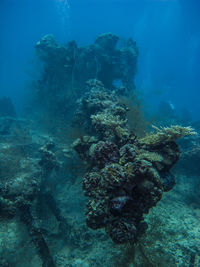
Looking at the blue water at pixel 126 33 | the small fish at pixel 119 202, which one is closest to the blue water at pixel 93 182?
the small fish at pixel 119 202

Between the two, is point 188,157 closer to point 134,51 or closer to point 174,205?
point 174,205

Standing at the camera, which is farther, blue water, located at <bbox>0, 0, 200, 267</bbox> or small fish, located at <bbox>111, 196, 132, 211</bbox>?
blue water, located at <bbox>0, 0, 200, 267</bbox>

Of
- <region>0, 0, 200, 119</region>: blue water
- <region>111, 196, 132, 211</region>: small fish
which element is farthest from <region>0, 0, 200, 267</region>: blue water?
<region>0, 0, 200, 119</region>: blue water

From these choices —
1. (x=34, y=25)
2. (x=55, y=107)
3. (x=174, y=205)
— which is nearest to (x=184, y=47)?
(x=34, y=25)

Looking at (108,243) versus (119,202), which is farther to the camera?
(108,243)

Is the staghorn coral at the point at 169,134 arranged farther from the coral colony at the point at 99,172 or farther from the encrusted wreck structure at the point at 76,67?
the encrusted wreck structure at the point at 76,67

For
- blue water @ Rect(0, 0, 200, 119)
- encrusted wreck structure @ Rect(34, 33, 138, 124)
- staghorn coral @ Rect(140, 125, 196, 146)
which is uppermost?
blue water @ Rect(0, 0, 200, 119)

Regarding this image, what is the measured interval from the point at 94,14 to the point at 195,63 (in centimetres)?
6281

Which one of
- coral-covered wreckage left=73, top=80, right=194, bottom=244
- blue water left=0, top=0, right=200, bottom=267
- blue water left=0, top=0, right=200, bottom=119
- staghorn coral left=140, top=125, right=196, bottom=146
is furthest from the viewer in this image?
blue water left=0, top=0, right=200, bottom=119

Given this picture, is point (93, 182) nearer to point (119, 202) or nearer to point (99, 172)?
point (99, 172)

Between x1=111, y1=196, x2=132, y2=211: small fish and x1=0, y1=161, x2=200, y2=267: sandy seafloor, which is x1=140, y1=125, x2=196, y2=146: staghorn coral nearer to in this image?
x1=111, y1=196, x2=132, y2=211: small fish

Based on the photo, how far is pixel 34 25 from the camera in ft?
356

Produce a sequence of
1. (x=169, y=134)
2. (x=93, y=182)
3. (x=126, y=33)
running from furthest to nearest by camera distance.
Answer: (x=126, y=33) → (x=169, y=134) → (x=93, y=182)

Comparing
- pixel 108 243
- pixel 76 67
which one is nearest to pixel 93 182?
pixel 108 243
